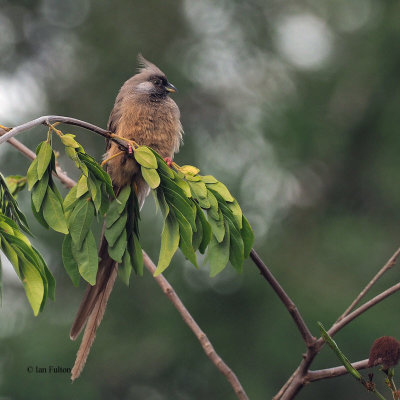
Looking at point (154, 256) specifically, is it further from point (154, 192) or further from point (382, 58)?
point (154, 192)

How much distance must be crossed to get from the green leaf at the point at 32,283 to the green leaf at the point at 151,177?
473 millimetres

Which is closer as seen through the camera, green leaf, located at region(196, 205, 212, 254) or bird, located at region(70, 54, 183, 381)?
green leaf, located at region(196, 205, 212, 254)

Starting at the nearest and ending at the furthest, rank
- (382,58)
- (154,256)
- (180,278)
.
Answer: (154,256), (180,278), (382,58)

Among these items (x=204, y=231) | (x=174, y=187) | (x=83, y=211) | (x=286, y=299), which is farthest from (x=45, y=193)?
(x=286, y=299)

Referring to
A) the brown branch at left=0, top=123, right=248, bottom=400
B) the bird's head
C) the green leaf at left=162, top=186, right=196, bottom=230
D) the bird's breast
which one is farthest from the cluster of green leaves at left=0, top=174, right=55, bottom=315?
the bird's head

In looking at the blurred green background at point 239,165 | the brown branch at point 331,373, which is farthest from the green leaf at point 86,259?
the blurred green background at point 239,165

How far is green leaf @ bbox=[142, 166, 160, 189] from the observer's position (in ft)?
6.73

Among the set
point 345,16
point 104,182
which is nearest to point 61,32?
point 345,16

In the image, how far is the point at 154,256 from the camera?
8.49 metres

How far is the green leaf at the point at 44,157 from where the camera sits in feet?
6.58

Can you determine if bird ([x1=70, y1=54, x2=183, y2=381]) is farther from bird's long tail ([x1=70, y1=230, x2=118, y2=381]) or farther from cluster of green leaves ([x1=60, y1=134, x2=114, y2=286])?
cluster of green leaves ([x1=60, y1=134, x2=114, y2=286])

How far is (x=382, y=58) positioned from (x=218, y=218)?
367 inches

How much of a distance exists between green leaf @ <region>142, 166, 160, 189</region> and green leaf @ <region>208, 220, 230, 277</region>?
0.83 ft

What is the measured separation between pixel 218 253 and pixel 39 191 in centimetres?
53
